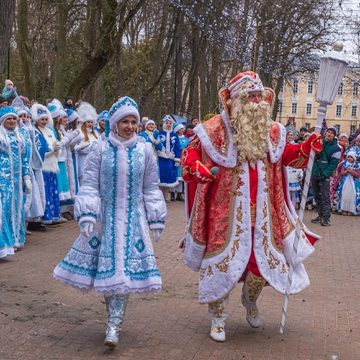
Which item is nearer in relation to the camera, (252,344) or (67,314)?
(252,344)

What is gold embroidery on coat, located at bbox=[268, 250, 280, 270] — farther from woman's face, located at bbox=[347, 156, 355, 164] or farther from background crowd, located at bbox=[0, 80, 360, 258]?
woman's face, located at bbox=[347, 156, 355, 164]

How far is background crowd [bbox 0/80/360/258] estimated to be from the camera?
30.2ft

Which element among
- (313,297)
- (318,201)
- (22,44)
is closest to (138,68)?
(22,44)

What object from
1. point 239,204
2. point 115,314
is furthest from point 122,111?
point 115,314

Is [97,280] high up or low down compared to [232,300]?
up

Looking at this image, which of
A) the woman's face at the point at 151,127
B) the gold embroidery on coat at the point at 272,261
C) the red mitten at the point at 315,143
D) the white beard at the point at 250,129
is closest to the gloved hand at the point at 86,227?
the white beard at the point at 250,129

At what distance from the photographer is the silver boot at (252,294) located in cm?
590

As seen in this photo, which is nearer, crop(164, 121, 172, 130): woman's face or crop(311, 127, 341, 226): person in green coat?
crop(311, 127, 341, 226): person in green coat

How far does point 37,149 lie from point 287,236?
579 centimetres

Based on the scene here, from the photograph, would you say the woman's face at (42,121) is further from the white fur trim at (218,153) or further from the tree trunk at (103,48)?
the tree trunk at (103,48)

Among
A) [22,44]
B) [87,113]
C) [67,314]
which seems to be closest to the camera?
[67,314]

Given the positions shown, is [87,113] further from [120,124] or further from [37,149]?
[120,124]

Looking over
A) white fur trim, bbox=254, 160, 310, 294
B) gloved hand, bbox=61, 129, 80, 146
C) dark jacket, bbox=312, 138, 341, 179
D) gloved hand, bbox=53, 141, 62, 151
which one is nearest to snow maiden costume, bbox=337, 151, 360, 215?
dark jacket, bbox=312, 138, 341, 179

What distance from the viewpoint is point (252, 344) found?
19.1 ft
